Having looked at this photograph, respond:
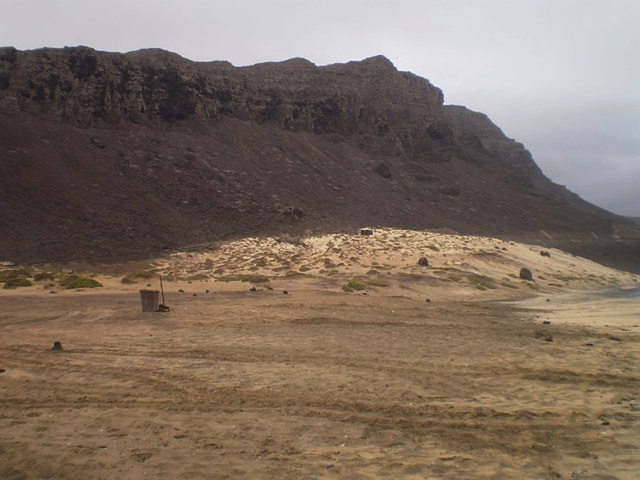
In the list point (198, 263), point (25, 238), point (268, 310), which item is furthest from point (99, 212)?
point (268, 310)

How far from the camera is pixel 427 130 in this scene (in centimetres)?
9356

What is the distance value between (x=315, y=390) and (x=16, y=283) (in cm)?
2016

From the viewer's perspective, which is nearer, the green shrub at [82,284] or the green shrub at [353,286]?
the green shrub at [353,286]

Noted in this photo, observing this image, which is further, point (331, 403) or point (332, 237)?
point (332, 237)

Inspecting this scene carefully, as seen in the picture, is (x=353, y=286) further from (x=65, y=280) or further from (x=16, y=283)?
(x=16, y=283)

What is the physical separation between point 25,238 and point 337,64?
70.4 metres

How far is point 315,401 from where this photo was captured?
754 centimetres

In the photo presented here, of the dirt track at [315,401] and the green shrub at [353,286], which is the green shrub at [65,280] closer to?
the dirt track at [315,401]

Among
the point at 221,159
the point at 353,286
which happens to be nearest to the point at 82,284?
the point at 353,286

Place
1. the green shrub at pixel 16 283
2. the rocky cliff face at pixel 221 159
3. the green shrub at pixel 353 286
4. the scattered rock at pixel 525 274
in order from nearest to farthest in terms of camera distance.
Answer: the green shrub at pixel 353 286 → the green shrub at pixel 16 283 → the scattered rock at pixel 525 274 → the rocky cliff face at pixel 221 159

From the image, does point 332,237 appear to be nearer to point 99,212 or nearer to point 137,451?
point 99,212

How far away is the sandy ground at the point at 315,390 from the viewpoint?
5.71 metres

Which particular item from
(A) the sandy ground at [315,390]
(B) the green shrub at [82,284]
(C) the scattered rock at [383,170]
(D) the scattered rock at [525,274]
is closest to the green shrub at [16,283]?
(B) the green shrub at [82,284]

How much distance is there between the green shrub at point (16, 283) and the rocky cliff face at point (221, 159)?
9694mm
